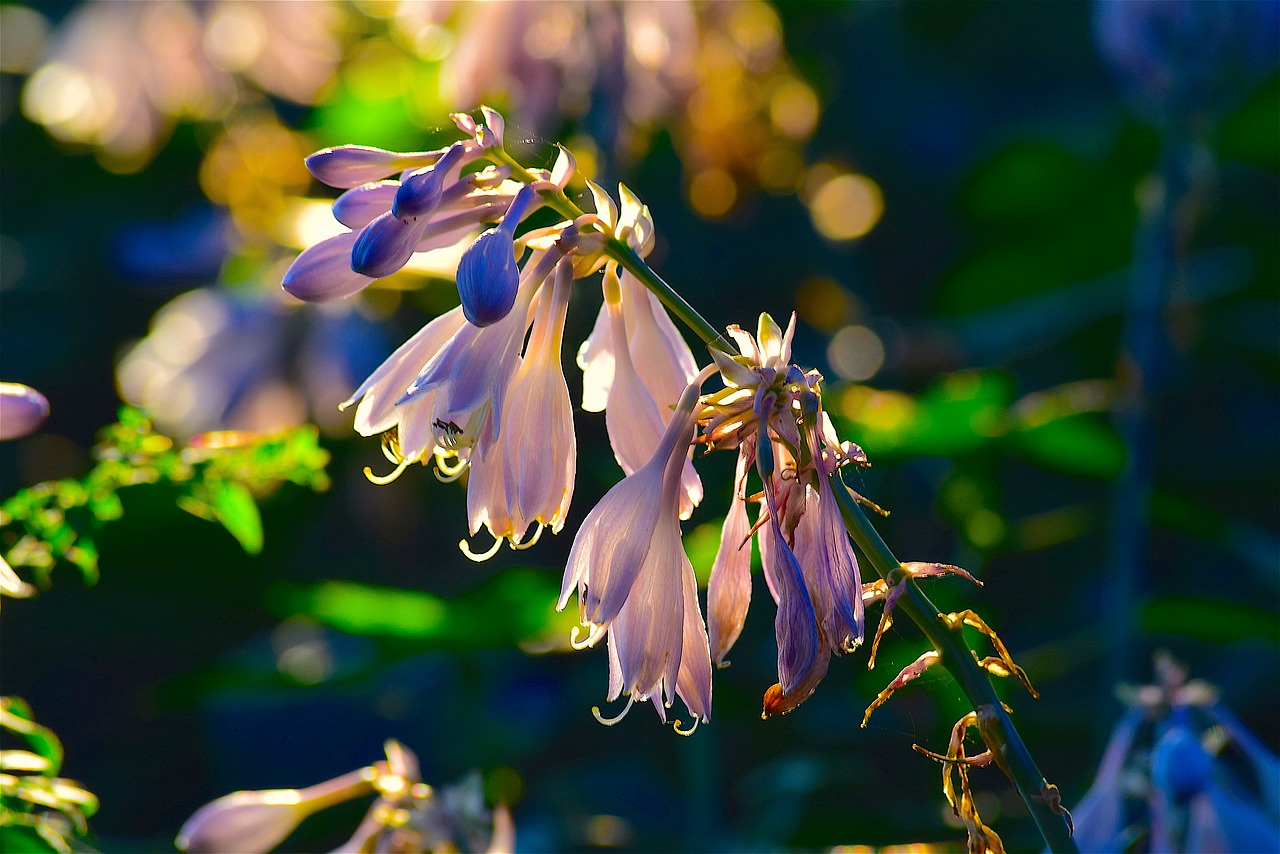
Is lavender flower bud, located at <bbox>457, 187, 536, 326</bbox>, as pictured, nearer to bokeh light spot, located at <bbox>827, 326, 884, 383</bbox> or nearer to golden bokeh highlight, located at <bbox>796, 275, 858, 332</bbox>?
bokeh light spot, located at <bbox>827, 326, 884, 383</bbox>

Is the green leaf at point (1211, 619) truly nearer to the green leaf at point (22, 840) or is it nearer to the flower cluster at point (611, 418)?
the flower cluster at point (611, 418)

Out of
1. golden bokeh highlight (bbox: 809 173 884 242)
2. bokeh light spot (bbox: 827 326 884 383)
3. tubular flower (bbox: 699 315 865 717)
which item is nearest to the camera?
tubular flower (bbox: 699 315 865 717)

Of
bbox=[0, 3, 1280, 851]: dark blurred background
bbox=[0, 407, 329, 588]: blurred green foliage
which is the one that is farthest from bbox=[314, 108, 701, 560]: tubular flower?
bbox=[0, 3, 1280, 851]: dark blurred background

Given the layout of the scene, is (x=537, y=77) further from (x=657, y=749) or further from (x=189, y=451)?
(x=189, y=451)

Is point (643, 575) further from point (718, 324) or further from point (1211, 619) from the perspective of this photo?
point (718, 324)

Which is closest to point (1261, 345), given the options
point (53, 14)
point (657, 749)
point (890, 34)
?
point (890, 34)

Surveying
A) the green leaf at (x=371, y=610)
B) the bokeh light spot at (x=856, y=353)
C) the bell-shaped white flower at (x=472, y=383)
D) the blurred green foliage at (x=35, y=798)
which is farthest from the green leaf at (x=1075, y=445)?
the blurred green foliage at (x=35, y=798)

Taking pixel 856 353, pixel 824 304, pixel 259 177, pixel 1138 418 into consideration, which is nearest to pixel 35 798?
pixel 1138 418
